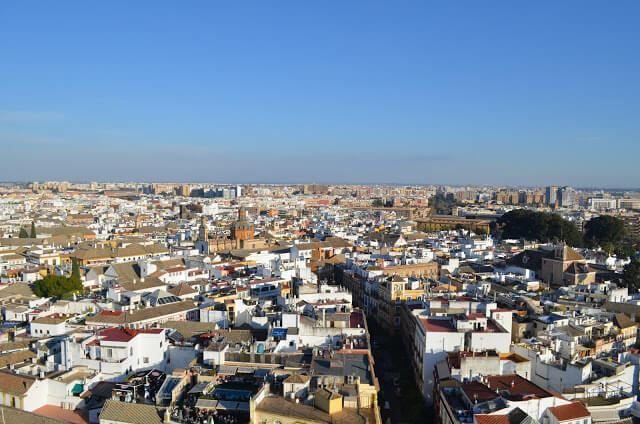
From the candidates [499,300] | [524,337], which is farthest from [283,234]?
[524,337]

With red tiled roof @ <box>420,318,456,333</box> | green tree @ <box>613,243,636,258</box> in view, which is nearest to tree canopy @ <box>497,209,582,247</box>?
green tree @ <box>613,243,636,258</box>

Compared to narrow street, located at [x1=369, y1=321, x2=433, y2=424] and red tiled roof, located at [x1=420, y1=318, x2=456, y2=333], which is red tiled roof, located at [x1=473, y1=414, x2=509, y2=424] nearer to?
narrow street, located at [x1=369, y1=321, x2=433, y2=424]

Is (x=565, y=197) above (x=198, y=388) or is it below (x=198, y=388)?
above

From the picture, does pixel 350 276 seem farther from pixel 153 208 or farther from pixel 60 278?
pixel 153 208

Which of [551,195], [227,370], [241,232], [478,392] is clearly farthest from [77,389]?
Result: [551,195]

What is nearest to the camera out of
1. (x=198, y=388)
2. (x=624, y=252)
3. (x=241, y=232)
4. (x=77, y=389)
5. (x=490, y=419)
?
(x=490, y=419)

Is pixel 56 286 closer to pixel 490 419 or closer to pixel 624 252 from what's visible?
pixel 490 419
